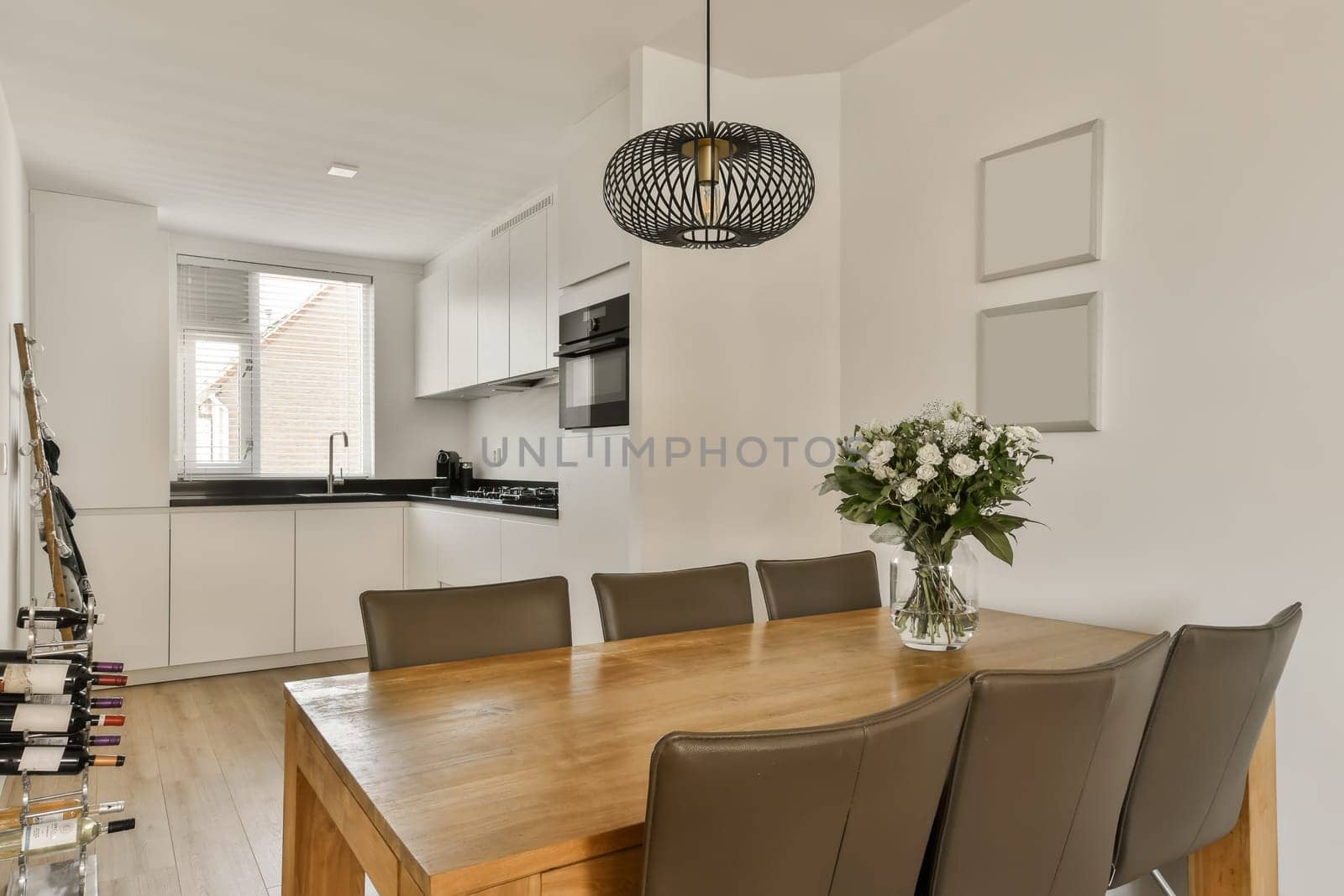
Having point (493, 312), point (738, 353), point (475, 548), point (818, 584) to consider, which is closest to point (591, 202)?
point (738, 353)

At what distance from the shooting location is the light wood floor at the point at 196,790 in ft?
7.41

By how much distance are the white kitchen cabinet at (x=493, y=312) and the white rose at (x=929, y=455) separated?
9.64ft

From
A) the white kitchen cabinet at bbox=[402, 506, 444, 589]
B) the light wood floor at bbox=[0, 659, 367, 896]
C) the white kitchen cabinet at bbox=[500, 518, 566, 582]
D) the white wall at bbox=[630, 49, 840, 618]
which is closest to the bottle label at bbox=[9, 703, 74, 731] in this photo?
the light wood floor at bbox=[0, 659, 367, 896]

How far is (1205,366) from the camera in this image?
203 cm

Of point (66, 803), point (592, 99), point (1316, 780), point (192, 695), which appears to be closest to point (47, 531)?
point (192, 695)

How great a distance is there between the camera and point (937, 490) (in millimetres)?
1781

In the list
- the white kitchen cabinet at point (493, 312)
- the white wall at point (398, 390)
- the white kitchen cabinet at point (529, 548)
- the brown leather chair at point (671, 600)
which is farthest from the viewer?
the white wall at point (398, 390)

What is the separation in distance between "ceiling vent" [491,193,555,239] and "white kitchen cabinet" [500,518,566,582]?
1.48 metres

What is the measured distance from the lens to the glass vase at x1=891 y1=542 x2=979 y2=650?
183 cm

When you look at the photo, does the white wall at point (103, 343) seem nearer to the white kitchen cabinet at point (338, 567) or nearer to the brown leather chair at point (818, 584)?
the white kitchen cabinet at point (338, 567)

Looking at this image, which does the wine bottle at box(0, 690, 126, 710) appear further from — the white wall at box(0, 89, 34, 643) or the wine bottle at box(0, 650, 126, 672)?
the white wall at box(0, 89, 34, 643)

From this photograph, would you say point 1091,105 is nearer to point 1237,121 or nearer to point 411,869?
point 1237,121

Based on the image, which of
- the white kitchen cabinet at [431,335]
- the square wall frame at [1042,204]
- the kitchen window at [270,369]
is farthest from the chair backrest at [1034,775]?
the kitchen window at [270,369]

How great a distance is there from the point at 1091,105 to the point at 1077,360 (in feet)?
2.26
